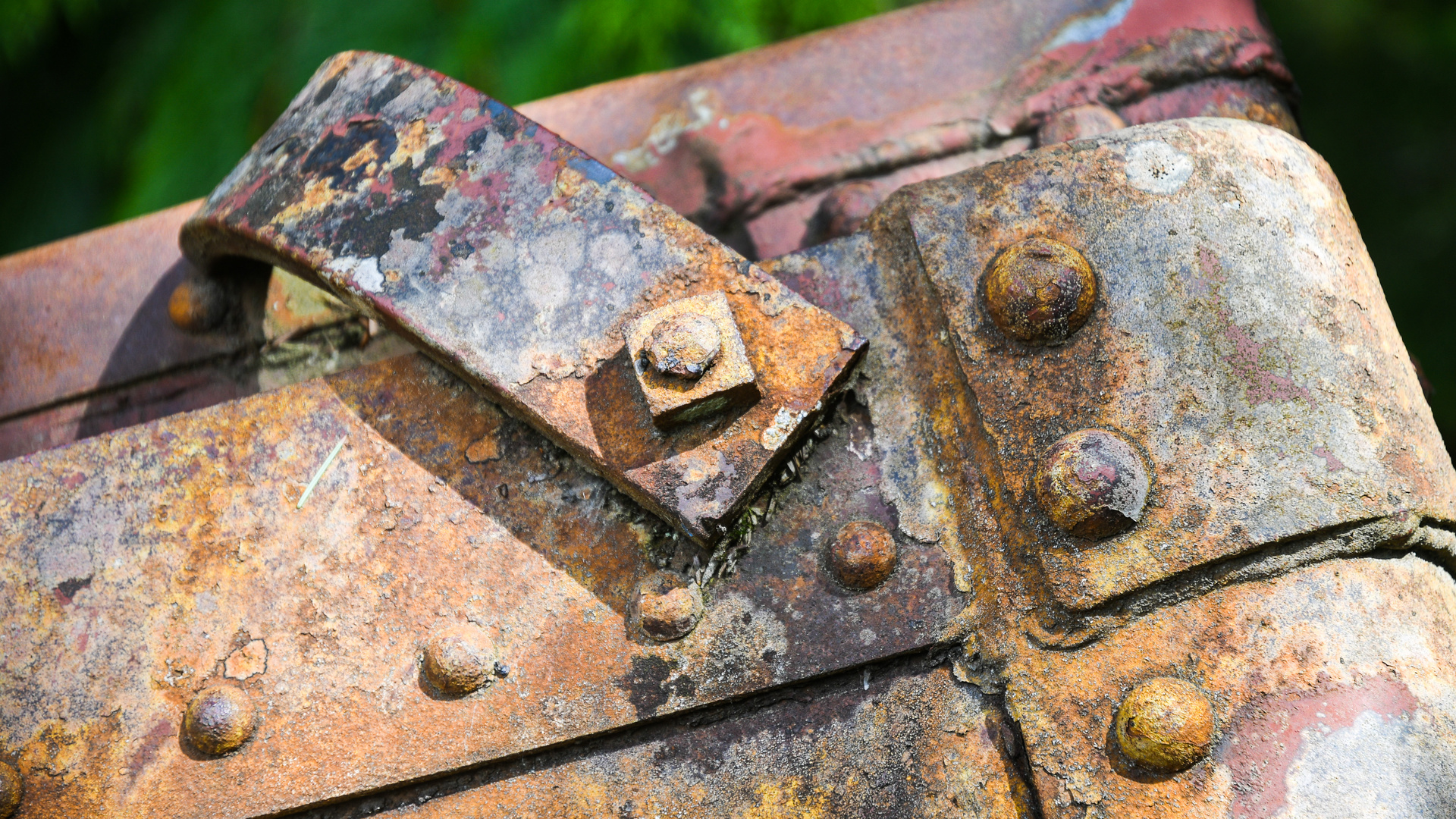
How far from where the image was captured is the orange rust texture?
79 centimetres

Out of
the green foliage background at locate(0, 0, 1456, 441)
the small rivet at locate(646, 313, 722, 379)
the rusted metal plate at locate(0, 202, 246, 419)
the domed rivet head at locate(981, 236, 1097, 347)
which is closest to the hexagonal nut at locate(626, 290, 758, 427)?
the small rivet at locate(646, 313, 722, 379)

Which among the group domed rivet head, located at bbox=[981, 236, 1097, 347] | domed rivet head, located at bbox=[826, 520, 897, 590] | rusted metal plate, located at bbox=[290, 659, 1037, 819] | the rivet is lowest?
the rivet

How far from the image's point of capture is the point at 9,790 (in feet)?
2.64

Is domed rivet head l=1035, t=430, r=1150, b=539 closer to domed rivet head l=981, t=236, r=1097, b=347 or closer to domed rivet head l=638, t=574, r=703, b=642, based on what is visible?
domed rivet head l=981, t=236, r=1097, b=347

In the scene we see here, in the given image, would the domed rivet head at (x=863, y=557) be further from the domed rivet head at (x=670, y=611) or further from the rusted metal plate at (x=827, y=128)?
the rusted metal plate at (x=827, y=128)

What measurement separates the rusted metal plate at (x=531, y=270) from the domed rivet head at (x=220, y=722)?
351mm

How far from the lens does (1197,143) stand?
0.84 metres

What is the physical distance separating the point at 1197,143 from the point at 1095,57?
32 centimetres

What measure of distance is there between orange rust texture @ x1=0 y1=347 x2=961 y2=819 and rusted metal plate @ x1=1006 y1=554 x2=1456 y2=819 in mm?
125

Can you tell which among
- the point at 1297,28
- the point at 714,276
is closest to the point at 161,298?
the point at 714,276

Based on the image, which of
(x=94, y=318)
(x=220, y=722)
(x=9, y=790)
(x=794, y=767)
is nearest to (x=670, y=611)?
(x=794, y=767)

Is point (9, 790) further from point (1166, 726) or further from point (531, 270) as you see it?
point (1166, 726)

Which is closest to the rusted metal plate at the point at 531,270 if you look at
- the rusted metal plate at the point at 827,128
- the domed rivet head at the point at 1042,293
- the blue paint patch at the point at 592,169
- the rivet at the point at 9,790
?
the blue paint patch at the point at 592,169

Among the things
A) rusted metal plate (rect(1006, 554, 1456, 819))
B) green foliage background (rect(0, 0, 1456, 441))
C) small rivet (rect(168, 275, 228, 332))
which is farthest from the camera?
green foliage background (rect(0, 0, 1456, 441))
